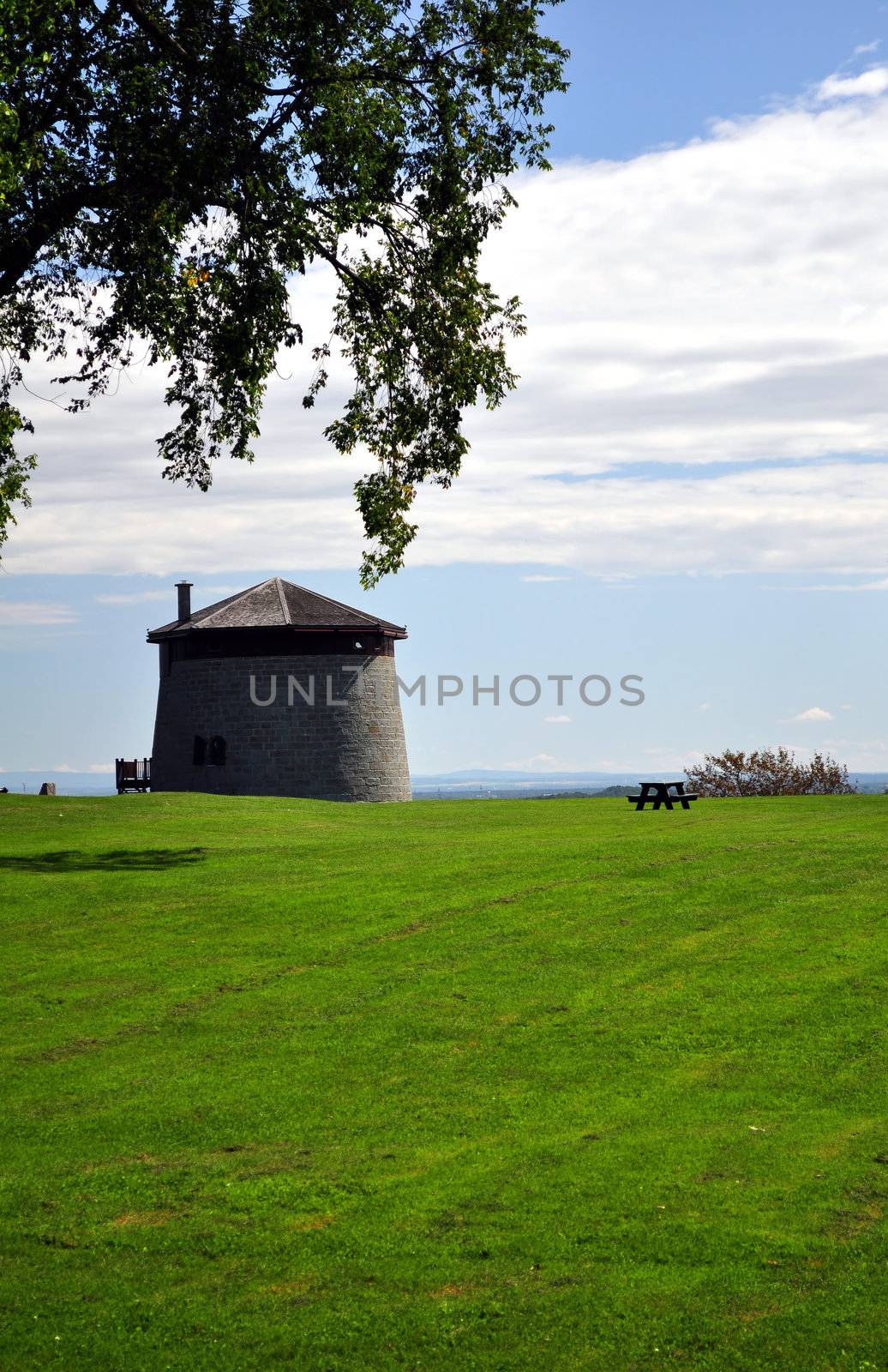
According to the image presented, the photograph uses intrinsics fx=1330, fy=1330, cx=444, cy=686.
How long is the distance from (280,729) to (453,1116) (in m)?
36.5

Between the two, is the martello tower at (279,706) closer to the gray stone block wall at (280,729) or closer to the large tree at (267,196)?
the gray stone block wall at (280,729)

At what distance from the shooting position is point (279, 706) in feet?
149

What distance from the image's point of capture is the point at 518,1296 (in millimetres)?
6621

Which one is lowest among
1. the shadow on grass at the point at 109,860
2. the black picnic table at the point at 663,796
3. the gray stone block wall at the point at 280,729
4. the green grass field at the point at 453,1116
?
the green grass field at the point at 453,1116

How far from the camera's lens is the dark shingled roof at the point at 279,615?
4644 centimetres

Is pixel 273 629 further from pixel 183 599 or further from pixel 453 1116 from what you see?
pixel 453 1116

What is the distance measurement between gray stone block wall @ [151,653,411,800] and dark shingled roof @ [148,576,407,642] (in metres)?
1.16

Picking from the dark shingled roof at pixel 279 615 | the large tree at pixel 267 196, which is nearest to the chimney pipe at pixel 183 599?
the dark shingled roof at pixel 279 615

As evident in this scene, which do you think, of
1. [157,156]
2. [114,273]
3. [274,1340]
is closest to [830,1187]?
[274,1340]

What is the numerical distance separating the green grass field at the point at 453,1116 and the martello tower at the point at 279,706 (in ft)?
89.5

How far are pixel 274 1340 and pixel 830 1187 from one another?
138 inches

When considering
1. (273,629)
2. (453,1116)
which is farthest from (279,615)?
(453,1116)

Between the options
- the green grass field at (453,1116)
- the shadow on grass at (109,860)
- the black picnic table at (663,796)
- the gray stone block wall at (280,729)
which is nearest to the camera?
the green grass field at (453,1116)

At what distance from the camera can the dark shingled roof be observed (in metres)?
46.4
